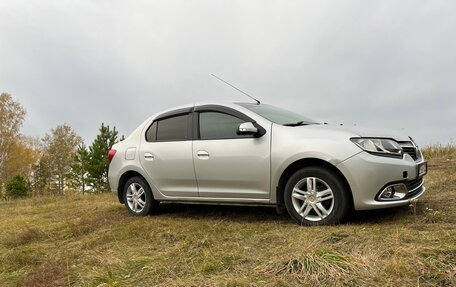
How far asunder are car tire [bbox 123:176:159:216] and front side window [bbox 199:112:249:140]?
55.1 inches

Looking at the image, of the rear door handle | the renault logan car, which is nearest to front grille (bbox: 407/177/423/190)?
the renault logan car

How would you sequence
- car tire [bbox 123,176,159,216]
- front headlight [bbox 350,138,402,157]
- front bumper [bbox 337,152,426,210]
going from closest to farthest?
1. front bumper [bbox 337,152,426,210]
2. front headlight [bbox 350,138,402,157]
3. car tire [bbox 123,176,159,216]

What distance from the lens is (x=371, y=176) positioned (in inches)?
170

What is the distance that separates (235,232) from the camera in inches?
184

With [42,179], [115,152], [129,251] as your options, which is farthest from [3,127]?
[129,251]

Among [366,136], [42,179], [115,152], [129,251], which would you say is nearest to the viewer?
[129,251]

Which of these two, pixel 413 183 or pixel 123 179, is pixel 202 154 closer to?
pixel 123 179

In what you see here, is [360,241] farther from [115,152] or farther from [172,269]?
[115,152]

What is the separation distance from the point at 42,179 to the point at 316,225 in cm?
4875

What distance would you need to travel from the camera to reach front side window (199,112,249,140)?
17.6 ft

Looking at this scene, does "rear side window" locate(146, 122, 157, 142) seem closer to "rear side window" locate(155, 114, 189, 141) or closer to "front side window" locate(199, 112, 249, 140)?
"rear side window" locate(155, 114, 189, 141)

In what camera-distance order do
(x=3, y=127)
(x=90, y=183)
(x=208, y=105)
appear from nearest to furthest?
(x=208, y=105) < (x=90, y=183) < (x=3, y=127)

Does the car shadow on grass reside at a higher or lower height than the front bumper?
lower

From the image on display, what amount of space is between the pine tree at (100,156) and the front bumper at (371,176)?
26.5 meters
